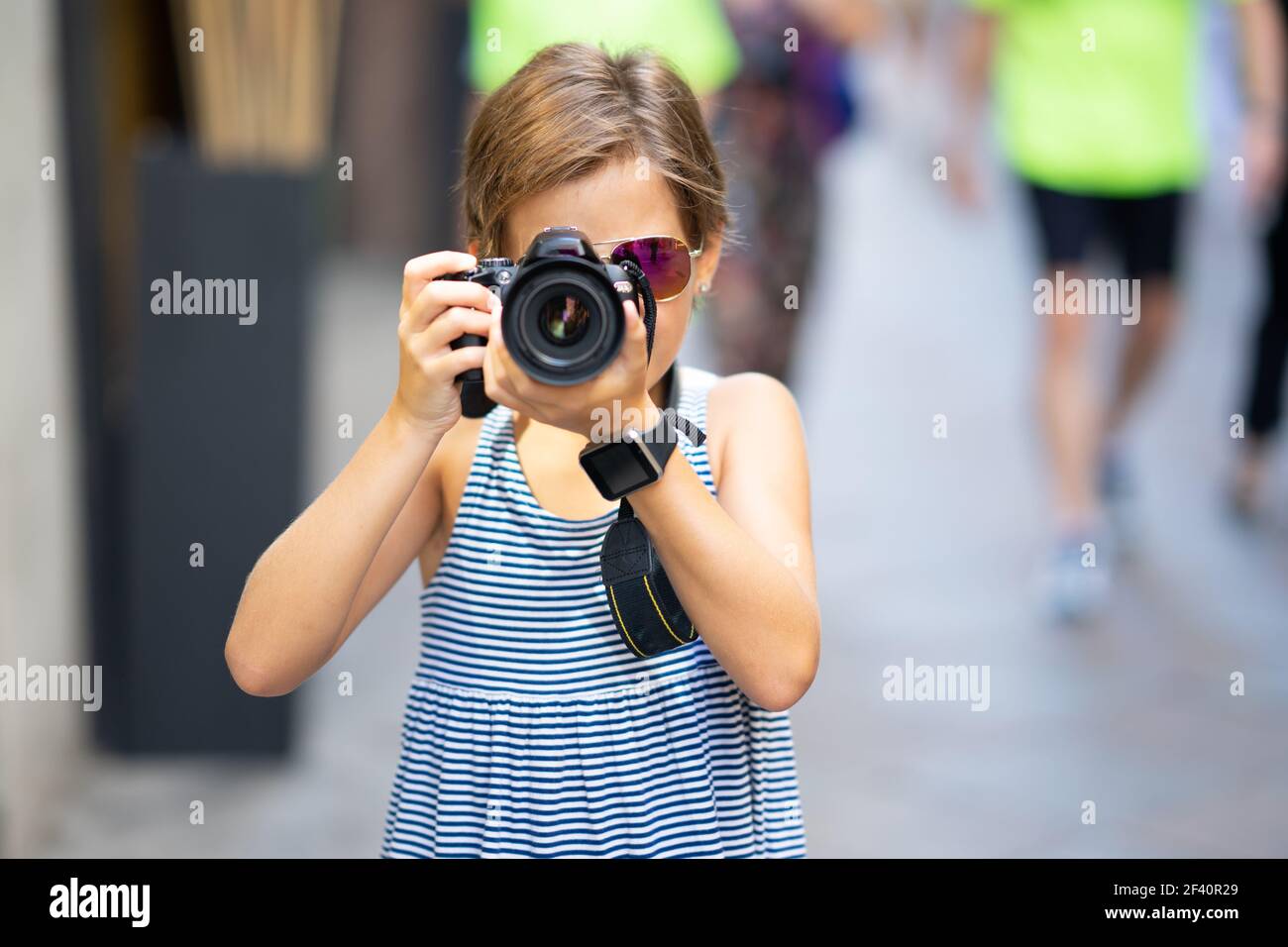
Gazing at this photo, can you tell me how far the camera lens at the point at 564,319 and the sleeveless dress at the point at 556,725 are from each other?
15.4 inches

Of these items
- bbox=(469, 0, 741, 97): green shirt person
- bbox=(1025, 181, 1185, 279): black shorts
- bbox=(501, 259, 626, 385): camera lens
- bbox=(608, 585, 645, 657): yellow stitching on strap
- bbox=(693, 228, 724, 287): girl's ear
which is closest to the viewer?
bbox=(501, 259, 626, 385): camera lens

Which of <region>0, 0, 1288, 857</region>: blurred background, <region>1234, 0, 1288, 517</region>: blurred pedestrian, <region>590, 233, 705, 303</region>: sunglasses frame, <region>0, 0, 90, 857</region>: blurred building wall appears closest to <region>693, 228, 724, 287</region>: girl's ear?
<region>590, 233, 705, 303</region>: sunglasses frame

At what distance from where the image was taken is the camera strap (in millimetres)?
1681

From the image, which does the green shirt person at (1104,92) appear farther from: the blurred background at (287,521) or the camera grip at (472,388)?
the camera grip at (472,388)

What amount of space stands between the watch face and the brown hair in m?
0.34

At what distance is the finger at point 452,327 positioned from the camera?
159 cm

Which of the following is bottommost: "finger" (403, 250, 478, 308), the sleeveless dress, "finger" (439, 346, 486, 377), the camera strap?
the sleeveless dress

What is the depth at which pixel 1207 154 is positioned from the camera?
28.7 ft

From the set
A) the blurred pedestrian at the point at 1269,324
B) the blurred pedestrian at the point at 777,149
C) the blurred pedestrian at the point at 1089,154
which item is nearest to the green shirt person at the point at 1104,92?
the blurred pedestrian at the point at 1089,154

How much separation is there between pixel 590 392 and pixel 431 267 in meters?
0.24

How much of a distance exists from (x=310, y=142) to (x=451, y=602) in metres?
2.28

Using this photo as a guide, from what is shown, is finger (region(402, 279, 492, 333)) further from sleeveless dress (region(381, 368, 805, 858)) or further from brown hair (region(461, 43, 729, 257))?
sleeveless dress (region(381, 368, 805, 858))

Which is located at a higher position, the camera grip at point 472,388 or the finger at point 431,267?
the finger at point 431,267

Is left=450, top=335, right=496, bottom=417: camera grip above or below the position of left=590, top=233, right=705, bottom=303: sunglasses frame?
below
